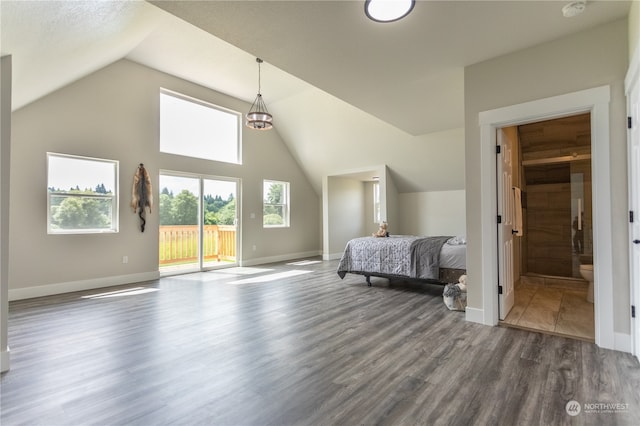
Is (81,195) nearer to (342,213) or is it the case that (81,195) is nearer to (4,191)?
(4,191)

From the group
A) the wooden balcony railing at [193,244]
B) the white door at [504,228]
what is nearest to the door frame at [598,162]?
the white door at [504,228]

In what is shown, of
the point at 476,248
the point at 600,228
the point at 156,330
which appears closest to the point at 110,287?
the point at 156,330

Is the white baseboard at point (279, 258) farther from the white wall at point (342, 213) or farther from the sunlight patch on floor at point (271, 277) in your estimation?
the sunlight patch on floor at point (271, 277)

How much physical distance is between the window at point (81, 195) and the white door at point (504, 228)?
5740 millimetres

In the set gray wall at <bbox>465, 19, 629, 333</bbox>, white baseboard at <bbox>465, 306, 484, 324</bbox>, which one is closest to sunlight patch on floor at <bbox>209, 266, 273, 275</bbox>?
white baseboard at <bbox>465, 306, 484, 324</bbox>

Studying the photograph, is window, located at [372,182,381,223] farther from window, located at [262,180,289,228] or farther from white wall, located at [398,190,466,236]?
window, located at [262,180,289,228]

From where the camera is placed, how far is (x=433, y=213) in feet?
25.2

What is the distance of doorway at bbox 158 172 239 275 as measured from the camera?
19.6 ft

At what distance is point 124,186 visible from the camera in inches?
210

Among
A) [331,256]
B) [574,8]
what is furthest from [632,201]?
[331,256]

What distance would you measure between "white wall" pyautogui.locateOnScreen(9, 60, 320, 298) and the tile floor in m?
5.56

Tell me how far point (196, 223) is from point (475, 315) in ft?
17.6

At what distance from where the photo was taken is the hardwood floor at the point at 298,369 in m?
1.67

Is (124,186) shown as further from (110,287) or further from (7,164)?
(7,164)
